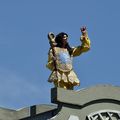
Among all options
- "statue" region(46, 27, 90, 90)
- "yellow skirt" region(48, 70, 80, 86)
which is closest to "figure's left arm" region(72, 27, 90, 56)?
"statue" region(46, 27, 90, 90)

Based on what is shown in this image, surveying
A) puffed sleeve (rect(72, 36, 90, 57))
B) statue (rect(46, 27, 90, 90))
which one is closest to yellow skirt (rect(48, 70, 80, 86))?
statue (rect(46, 27, 90, 90))

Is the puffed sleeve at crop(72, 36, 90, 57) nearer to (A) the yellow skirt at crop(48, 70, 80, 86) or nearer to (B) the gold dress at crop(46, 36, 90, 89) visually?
(B) the gold dress at crop(46, 36, 90, 89)

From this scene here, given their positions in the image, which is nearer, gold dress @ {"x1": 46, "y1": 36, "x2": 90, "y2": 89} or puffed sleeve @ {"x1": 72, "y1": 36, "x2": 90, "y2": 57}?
gold dress @ {"x1": 46, "y1": 36, "x2": 90, "y2": 89}

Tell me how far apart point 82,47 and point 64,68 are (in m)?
1.00

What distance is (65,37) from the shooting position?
19.9m

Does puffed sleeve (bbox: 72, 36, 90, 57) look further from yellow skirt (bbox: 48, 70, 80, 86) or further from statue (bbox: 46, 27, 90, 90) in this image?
yellow skirt (bbox: 48, 70, 80, 86)

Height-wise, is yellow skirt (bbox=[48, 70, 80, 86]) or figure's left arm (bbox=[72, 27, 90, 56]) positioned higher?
figure's left arm (bbox=[72, 27, 90, 56])

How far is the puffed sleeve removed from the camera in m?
20.0

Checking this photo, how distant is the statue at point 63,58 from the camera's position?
1927 cm

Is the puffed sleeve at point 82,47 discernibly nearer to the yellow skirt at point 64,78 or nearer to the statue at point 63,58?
the statue at point 63,58

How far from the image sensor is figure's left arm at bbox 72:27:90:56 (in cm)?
1992

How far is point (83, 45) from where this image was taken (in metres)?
20.0

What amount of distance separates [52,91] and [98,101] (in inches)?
59.7

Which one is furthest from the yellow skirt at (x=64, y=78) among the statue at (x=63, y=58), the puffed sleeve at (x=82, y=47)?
the puffed sleeve at (x=82, y=47)
